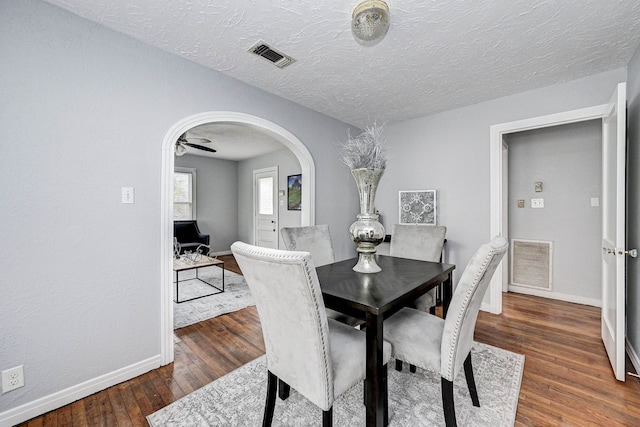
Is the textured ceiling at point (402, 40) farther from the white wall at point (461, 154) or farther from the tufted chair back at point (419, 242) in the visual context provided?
the tufted chair back at point (419, 242)

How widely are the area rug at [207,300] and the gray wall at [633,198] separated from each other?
11.5 feet

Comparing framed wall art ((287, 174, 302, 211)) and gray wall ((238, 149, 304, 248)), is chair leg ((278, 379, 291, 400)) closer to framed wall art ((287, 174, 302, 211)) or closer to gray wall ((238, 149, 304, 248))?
→ gray wall ((238, 149, 304, 248))

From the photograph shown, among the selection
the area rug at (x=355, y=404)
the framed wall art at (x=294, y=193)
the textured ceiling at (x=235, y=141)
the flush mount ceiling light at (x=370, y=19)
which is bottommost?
the area rug at (x=355, y=404)

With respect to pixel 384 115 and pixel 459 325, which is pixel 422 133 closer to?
pixel 384 115

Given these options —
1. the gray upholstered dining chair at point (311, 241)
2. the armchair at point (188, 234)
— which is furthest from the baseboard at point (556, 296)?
the armchair at point (188, 234)

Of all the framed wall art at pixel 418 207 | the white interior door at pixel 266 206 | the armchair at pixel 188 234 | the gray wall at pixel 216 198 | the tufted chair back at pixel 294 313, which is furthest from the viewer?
the gray wall at pixel 216 198

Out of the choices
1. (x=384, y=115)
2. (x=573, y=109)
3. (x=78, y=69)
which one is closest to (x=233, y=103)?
(x=78, y=69)

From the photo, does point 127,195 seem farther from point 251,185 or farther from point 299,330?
point 251,185

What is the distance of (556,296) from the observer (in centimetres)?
349

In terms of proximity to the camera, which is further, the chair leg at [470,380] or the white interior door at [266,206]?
the white interior door at [266,206]

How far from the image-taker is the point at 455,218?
3.33m

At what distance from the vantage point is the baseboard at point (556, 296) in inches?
128

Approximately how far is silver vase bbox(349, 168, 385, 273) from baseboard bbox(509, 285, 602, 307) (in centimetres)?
309

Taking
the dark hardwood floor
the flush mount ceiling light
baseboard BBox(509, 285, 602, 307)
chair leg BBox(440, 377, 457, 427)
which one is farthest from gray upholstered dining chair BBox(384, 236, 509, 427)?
baseboard BBox(509, 285, 602, 307)
